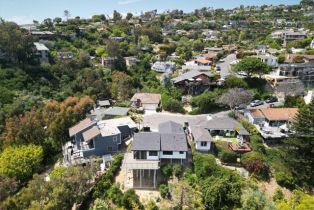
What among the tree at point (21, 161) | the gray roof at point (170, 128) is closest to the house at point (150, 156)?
the gray roof at point (170, 128)

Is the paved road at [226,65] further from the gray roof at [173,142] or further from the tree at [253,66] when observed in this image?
the gray roof at [173,142]

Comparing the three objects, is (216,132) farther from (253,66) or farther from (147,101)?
(253,66)

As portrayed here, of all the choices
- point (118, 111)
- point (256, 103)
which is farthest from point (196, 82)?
point (118, 111)

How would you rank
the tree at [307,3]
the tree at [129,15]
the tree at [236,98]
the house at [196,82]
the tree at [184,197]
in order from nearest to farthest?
1. the tree at [184,197]
2. the tree at [236,98]
3. the house at [196,82]
4. the tree at [129,15]
5. the tree at [307,3]

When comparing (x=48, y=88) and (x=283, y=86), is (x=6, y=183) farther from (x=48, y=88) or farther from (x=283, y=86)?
(x=283, y=86)

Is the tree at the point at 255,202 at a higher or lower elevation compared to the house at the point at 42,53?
lower

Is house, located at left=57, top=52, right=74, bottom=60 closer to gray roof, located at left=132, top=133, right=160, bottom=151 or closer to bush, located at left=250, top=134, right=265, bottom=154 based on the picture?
gray roof, located at left=132, top=133, right=160, bottom=151

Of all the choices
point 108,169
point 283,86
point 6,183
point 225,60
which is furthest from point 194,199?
point 225,60
